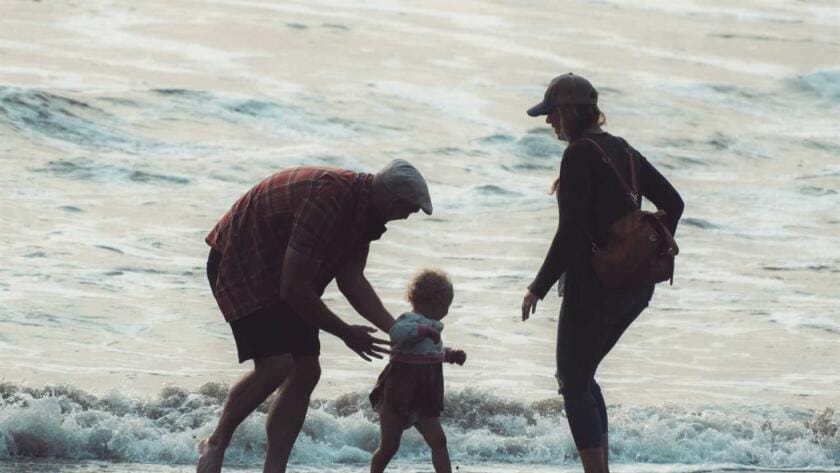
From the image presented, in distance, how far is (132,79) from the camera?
22484 mm

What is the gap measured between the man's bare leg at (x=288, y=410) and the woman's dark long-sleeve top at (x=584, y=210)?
91cm

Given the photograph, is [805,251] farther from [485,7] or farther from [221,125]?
[485,7]

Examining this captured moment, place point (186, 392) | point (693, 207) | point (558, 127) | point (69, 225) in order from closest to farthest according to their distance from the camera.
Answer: point (558, 127), point (186, 392), point (69, 225), point (693, 207)

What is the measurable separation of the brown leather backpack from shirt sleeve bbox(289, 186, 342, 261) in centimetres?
95

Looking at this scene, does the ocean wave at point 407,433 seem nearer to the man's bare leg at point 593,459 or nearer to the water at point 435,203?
the water at point 435,203

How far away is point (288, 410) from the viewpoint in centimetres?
595

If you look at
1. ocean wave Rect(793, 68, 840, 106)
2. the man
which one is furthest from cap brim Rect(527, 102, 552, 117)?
ocean wave Rect(793, 68, 840, 106)

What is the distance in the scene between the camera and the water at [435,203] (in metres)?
8.81

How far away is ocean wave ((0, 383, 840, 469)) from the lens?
318 inches

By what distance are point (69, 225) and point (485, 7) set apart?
17.6 metres

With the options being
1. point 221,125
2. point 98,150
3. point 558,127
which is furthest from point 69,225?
point 558,127

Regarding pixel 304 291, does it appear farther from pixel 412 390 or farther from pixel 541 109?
pixel 541 109

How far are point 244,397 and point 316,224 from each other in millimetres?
745

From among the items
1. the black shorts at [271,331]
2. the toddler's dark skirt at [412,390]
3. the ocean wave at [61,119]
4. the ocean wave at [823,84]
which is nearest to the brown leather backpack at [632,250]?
the toddler's dark skirt at [412,390]
